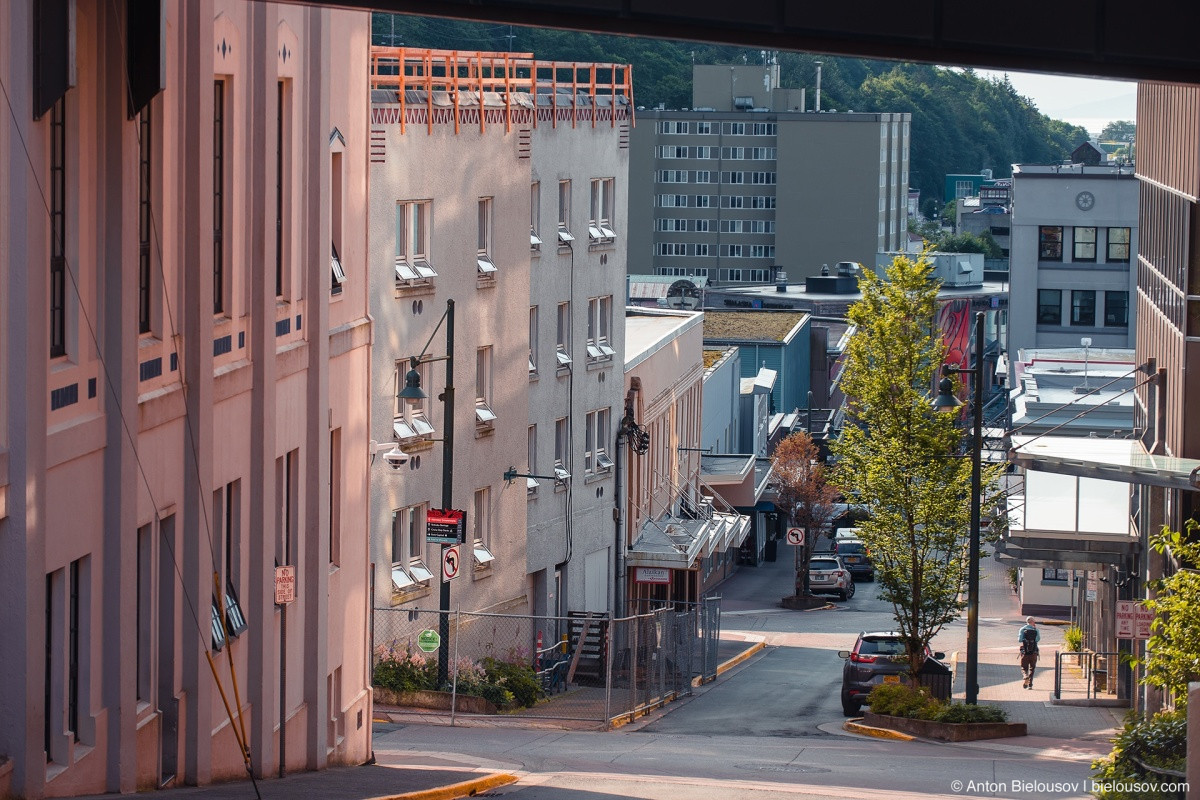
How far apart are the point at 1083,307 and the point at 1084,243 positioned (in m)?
2.85

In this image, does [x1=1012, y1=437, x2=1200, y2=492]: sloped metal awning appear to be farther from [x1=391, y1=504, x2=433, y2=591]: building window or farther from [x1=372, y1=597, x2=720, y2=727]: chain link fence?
[x1=391, y1=504, x2=433, y2=591]: building window

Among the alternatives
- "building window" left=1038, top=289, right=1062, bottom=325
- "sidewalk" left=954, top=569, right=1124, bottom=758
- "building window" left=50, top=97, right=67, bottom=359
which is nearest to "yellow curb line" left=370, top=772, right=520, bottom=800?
"building window" left=50, top=97, right=67, bottom=359

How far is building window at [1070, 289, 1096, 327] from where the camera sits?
76625 millimetres

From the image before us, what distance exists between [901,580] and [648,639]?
495cm

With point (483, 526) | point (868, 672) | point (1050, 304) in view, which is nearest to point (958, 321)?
point (1050, 304)

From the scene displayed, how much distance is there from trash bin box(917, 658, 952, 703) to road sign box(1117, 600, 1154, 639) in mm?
5763

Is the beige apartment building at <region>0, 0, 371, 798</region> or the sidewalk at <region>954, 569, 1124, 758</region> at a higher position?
the beige apartment building at <region>0, 0, 371, 798</region>

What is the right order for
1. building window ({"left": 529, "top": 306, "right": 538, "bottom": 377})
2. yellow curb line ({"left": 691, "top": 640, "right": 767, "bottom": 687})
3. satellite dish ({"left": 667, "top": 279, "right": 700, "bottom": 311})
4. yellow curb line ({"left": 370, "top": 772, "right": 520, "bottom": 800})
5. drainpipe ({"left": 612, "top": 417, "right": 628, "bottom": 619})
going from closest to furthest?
1. yellow curb line ({"left": 370, "top": 772, "right": 520, "bottom": 800})
2. yellow curb line ({"left": 691, "top": 640, "right": 767, "bottom": 687})
3. building window ({"left": 529, "top": 306, "right": 538, "bottom": 377})
4. drainpipe ({"left": 612, "top": 417, "right": 628, "bottom": 619})
5. satellite dish ({"left": 667, "top": 279, "right": 700, "bottom": 311})

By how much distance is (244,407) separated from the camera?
1756 centimetres

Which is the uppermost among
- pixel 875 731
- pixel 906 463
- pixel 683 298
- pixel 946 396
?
pixel 683 298

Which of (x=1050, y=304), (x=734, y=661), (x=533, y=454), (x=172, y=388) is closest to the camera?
(x=172, y=388)

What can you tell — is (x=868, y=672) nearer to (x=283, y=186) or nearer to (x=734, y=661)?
(x=734, y=661)

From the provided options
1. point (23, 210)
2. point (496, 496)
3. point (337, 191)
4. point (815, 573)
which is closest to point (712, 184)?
point (815, 573)

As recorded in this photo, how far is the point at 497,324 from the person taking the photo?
121ft
